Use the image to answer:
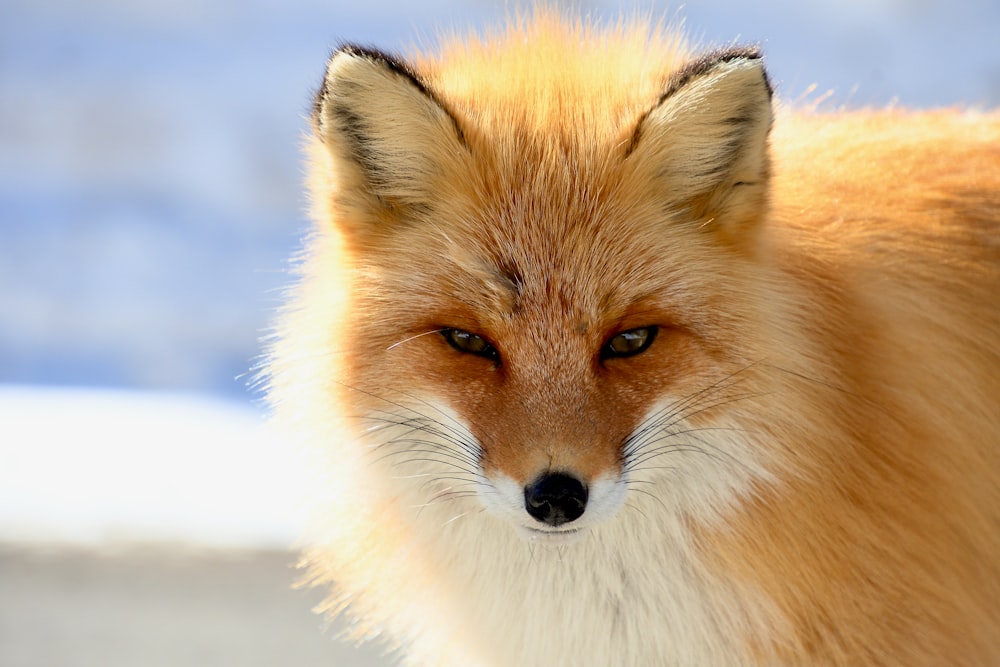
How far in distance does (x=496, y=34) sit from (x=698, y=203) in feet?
2.08

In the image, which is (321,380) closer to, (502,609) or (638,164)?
(502,609)

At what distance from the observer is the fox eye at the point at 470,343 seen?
1.77 metres

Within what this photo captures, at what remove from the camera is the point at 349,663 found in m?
3.17

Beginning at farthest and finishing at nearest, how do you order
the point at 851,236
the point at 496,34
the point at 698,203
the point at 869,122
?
the point at 869,122
the point at 496,34
the point at 851,236
the point at 698,203

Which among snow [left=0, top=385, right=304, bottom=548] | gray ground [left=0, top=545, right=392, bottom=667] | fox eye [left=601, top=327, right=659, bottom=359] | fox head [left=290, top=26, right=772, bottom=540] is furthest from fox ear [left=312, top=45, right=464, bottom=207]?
gray ground [left=0, top=545, right=392, bottom=667]

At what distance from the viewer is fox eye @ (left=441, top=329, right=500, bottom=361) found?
1.77 meters

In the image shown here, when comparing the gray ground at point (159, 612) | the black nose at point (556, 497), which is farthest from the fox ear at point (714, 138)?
the gray ground at point (159, 612)

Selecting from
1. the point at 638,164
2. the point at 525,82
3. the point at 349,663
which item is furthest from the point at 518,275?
the point at 349,663

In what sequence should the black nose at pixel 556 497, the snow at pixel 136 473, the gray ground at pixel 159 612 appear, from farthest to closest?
the snow at pixel 136 473 < the gray ground at pixel 159 612 < the black nose at pixel 556 497

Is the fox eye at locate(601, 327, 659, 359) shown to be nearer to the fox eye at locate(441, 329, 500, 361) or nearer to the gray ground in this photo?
the fox eye at locate(441, 329, 500, 361)

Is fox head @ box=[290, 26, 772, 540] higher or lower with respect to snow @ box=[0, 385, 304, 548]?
higher

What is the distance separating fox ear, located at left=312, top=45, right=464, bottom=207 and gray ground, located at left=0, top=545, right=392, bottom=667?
1.66 metres

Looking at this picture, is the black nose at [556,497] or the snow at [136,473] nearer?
the black nose at [556,497]

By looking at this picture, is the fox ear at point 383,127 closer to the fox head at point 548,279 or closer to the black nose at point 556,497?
the fox head at point 548,279
